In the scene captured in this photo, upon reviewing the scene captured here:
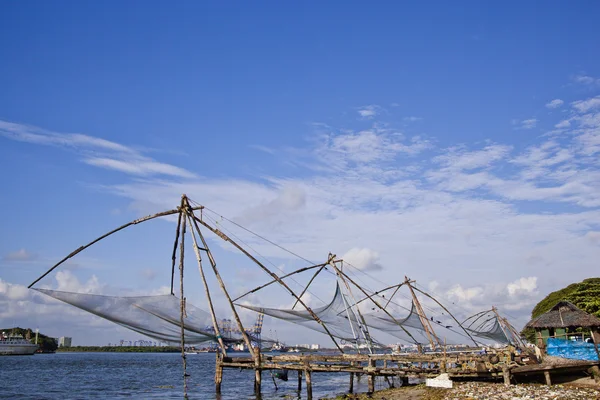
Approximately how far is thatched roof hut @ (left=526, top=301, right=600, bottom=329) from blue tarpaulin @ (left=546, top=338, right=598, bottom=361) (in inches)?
40.2

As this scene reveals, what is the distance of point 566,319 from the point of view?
22703 millimetres

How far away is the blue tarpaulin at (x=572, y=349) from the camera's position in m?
20.0

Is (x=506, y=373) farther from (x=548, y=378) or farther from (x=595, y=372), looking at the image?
(x=595, y=372)

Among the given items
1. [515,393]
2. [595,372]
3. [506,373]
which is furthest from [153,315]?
[595,372]

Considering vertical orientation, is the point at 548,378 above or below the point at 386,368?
below

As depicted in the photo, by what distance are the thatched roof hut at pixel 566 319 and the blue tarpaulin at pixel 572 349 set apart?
1.02 metres

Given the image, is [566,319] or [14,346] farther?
[14,346]

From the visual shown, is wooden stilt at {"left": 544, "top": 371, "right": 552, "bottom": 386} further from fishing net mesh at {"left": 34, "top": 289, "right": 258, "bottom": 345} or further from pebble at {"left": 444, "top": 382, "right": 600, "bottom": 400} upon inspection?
fishing net mesh at {"left": 34, "top": 289, "right": 258, "bottom": 345}

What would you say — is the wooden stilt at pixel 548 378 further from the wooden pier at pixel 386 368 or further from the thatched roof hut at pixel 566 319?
the thatched roof hut at pixel 566 319

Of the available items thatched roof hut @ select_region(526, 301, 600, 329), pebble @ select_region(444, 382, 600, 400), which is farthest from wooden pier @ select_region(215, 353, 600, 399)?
thatched roof hut @ select_region(526, 301, 600, 329)

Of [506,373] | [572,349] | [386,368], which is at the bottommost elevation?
[506,373]

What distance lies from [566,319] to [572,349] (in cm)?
216

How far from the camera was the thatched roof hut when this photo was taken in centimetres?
2180

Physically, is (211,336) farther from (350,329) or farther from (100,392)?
(100,392)
